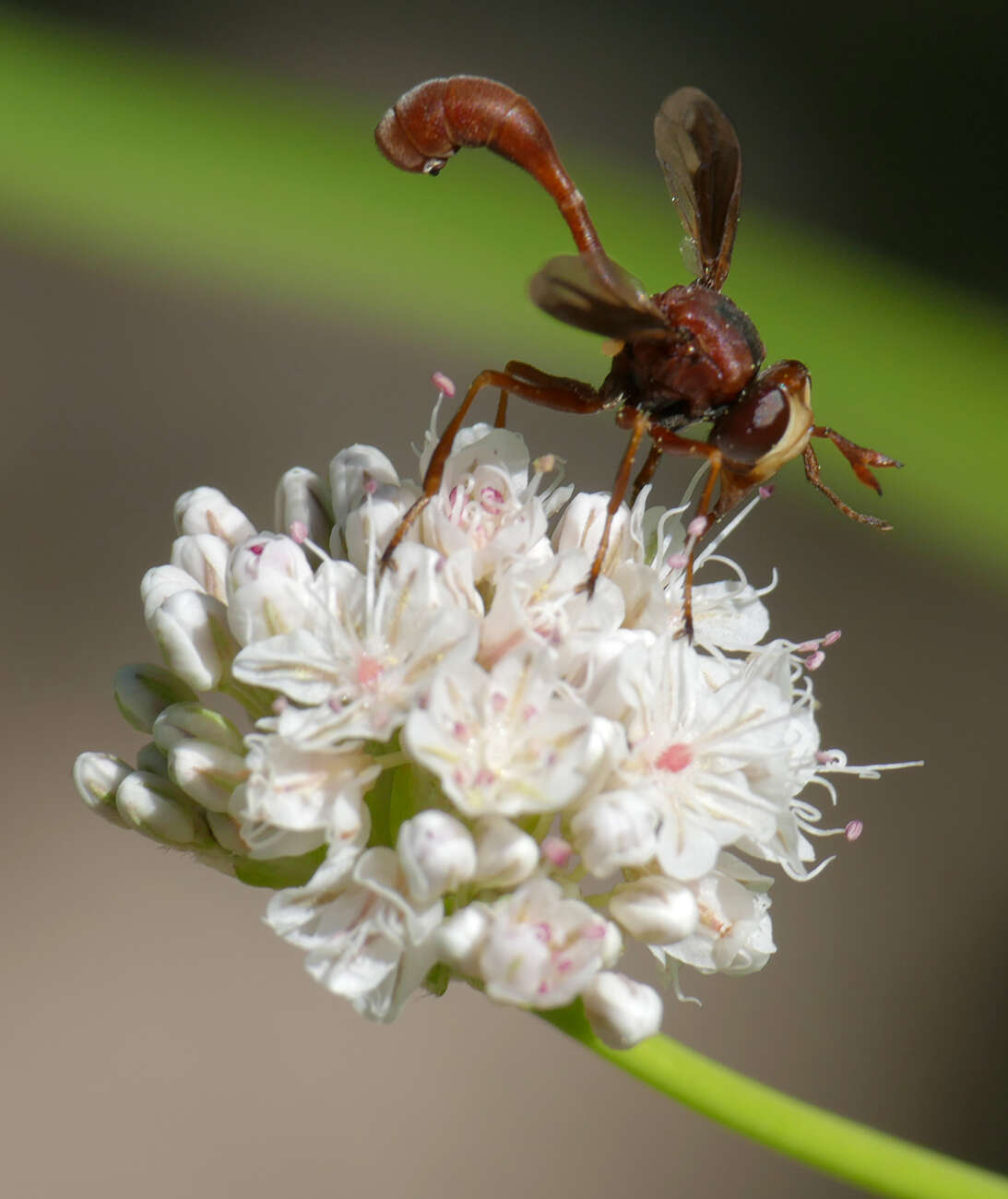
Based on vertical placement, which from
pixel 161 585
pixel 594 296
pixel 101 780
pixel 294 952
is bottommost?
pixel 294 952

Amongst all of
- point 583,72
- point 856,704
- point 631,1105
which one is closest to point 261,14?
point 583,72

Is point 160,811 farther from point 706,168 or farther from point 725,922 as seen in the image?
point 706,168

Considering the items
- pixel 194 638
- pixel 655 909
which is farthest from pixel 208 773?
pixel 655 909

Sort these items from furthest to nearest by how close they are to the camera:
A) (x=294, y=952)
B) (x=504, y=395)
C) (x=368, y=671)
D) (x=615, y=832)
A: (x=294, y=952), (x=504, y=395), (x=368, y=671), (x=615, y=832)

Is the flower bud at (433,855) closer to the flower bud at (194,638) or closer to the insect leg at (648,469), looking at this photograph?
the flower bud at (194,638)

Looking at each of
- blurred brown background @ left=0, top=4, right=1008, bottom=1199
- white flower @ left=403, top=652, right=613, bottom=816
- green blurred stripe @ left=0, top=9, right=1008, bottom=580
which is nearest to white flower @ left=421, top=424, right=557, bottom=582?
white flower @ left=403, top=652, right=613, bottom=816

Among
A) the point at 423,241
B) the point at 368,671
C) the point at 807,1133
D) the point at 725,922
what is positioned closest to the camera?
the point at 807,1133

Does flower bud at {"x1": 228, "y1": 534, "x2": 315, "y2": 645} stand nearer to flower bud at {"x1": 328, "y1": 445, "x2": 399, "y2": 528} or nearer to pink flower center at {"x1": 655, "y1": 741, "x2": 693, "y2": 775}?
flower bud at {"x1": 328, "y1": 445, "x2": 399, "y2": 528}
